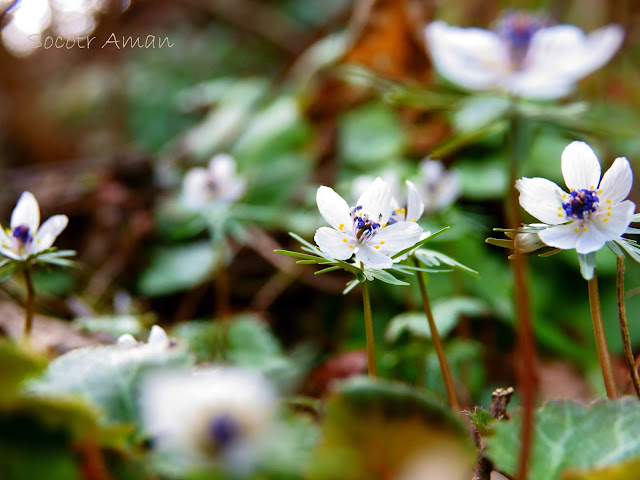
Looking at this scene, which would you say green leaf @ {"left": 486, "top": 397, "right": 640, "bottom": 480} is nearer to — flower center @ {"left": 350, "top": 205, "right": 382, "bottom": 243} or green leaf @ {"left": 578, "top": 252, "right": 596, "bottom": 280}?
green leaf @ {"left": 578, "top": 252, "right": 596, "bottom": 280}

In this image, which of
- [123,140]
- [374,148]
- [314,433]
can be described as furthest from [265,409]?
[123,140]

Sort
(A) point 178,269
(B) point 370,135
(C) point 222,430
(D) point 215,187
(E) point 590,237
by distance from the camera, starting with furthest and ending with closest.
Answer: (B) point 370,135 → (A) point 178,269 → (D) point 215,187 → (E) point 590,237 → (C) point 222,430

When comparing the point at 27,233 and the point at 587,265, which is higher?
the point at 27,233

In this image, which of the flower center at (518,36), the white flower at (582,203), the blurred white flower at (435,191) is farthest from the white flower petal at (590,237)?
the blurred white flower at (435,191)

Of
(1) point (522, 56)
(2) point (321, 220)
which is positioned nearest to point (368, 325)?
(1) point (522, 56)

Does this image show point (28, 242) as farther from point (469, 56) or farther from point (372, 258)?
point (469, 56)

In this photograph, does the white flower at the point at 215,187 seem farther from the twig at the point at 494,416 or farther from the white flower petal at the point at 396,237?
the twig at the point at 494,416
